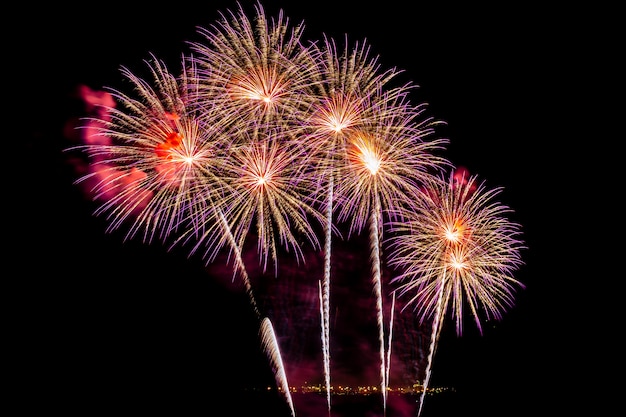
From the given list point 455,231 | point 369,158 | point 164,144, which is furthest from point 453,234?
point 164,144

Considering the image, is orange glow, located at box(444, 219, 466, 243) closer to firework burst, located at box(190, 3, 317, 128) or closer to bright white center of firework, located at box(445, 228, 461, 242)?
bright white center of firework, located at box(445, 228, 461, 242)

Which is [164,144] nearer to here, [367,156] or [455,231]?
[367,156]

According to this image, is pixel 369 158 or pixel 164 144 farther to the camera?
pixel 369 158

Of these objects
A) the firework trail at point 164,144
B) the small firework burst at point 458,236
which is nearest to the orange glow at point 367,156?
the small firework burst at point 458,236

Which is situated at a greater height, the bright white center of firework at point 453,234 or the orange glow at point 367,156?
the orange glow at point 367,156

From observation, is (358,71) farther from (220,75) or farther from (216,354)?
(216,354)

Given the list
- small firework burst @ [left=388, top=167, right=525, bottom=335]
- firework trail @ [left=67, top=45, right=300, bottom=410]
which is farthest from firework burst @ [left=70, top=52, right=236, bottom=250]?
small firework burst @ [left=388, top=167, right=525, bottom=335]

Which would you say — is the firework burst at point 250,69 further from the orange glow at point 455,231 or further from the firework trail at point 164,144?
the orange glow at point 455,231

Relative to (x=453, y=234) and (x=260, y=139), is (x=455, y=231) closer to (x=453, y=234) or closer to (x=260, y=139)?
(x=453, y=234)

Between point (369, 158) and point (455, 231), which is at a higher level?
point (369, 158)

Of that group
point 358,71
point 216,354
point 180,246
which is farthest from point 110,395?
point 358,71

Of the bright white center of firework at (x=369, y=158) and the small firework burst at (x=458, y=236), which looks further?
the small firework burst at (x=458, y=236)
